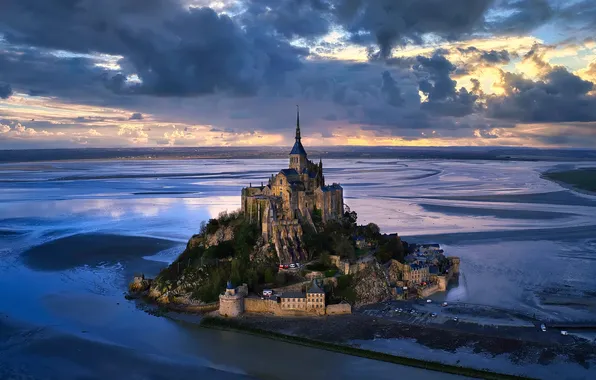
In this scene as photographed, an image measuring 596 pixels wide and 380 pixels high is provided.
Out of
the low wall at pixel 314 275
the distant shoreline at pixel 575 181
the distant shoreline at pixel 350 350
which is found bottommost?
A: the distant shoreline at pixel 350 350

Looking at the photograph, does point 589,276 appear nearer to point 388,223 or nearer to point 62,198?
point 388,223

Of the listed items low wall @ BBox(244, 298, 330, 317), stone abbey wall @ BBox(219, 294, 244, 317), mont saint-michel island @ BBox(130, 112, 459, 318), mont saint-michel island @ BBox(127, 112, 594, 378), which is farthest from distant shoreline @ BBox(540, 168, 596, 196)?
stone abbey wall @ BBox(219, 294, 244, 317)

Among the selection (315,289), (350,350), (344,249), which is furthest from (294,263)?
(350,350)

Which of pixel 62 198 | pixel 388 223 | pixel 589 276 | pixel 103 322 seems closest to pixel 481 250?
pixel 589 276

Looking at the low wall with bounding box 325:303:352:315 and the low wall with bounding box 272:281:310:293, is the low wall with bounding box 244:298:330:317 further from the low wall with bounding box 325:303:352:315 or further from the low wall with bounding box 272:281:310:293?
the low wall with bounding box 272:281:310:293

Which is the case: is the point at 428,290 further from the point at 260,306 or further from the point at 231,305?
the point at 231,305

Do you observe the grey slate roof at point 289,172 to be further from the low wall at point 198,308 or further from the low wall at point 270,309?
the low wall at point 198,308

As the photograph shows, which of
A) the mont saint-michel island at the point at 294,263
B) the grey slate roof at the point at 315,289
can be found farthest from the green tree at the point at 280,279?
the grey slate roof at the point at 315,289
